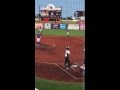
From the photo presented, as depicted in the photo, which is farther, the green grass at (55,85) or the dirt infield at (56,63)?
the dirt infield at (56,63)

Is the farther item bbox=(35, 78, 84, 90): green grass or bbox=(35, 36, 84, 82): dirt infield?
bbox=(35, 36, 84, 82): dirt infield

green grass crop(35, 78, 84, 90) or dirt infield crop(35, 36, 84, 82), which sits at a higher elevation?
dirt infield crop(35, 36, 84, 82)

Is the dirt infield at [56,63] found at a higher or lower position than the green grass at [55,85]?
higher

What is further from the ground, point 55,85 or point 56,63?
point 56,63

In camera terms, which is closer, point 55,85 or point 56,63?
point 55,85
